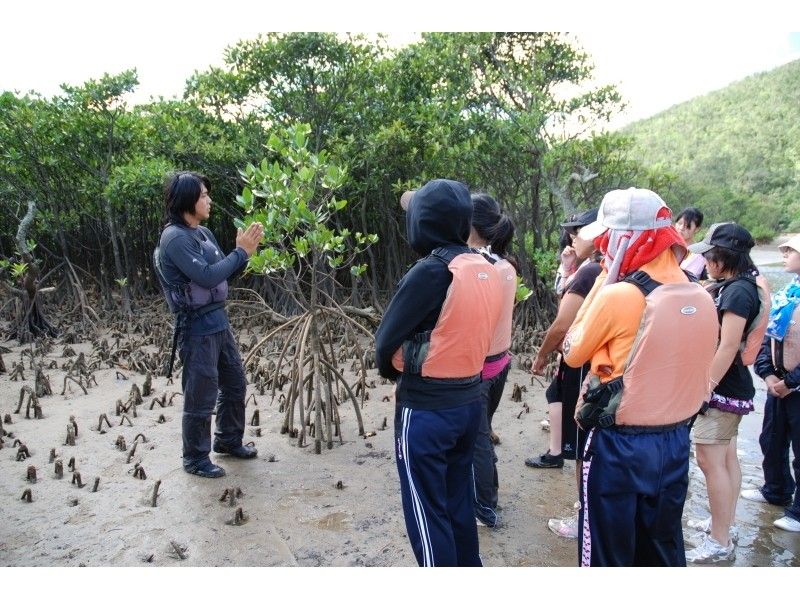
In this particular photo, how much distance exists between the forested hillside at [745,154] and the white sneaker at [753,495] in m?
5.73

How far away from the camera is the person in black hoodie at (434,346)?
2037mm

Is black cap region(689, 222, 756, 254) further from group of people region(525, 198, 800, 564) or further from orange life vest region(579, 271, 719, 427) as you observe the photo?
orange life vest region(579, 271, 719, 427)

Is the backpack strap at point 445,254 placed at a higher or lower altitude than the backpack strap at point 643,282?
higher

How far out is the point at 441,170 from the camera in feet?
23.1

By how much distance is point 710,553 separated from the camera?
2.72 metres

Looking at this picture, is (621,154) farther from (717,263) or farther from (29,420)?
(29,420)

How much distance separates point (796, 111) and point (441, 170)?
9222mm

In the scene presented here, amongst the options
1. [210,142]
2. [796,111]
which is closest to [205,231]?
[210,142]

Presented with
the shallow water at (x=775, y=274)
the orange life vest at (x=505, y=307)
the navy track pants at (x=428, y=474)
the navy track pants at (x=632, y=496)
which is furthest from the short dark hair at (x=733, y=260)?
the shallow water at (x=775, y=274)

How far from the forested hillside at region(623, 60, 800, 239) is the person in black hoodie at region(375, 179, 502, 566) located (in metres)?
7.00

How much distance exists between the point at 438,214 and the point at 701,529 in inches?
87.0

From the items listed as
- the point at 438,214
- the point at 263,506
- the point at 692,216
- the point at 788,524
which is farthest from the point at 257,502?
the point at 692,216

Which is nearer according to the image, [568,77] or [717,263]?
[717,263]

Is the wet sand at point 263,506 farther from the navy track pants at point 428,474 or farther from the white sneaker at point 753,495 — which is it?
the navy track pants at point 428,474
